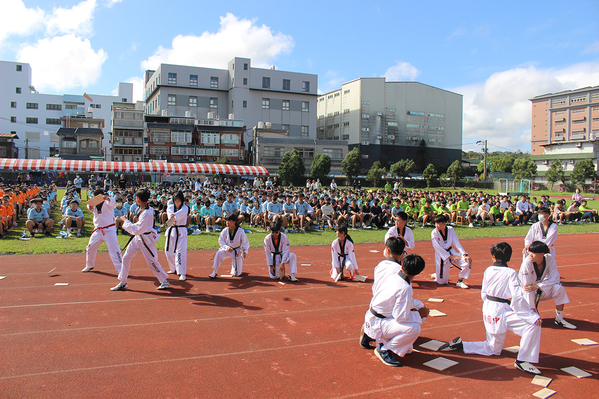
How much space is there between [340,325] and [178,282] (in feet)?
13.5

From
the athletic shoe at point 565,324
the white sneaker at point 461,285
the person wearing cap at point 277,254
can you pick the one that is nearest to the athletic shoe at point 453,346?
the athletic shoe at point 565,324

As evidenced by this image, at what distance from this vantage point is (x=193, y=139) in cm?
5906

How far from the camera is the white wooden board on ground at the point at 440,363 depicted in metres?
4.64

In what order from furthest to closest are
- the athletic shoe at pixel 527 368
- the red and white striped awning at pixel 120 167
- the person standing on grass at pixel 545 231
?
the red and white striped awning at pixel 120 167 → the person standing on grass at pixel 545 231 → the athletic shoe at pixel 527 368

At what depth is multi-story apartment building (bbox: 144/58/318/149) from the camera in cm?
6869

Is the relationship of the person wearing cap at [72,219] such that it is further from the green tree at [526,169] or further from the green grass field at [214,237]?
the green tree at [526,169]

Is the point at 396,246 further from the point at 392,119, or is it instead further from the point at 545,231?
the point at 392,119

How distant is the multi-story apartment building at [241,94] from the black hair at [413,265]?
64402 millimetres

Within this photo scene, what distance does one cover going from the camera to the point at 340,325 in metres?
6.00

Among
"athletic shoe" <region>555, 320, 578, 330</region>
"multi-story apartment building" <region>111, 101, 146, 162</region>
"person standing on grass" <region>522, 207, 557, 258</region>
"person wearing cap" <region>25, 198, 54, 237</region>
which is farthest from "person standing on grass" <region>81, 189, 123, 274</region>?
"multi-story apartment building" <region>111, 101, 146, 162</region>

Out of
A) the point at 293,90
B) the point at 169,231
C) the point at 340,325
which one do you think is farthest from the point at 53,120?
the point at 340,325

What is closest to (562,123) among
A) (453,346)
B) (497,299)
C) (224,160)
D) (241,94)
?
(241,94)

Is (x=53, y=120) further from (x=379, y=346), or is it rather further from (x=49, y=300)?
(x=379, y=346)

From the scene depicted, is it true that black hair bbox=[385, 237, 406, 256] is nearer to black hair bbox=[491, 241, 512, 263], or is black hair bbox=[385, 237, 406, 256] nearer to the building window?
black hair bbox=[491, 241, 512, 263]
